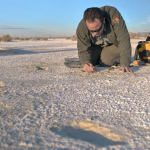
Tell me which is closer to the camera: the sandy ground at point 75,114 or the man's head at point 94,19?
the sandy ground at point 75,114

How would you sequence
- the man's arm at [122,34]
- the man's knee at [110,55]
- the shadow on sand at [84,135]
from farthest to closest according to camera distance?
the man's knee at [110,55], the man's arm at [122,34], the shadow on sand at [84,135]

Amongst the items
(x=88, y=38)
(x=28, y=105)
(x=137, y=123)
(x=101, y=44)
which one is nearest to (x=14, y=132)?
(x=28, y=105)

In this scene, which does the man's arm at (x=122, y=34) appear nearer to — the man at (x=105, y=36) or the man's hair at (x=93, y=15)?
the man at (x=105, y=36)

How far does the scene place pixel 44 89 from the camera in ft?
6.08

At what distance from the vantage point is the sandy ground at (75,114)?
0.96 m

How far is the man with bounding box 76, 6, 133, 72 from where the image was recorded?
229cm

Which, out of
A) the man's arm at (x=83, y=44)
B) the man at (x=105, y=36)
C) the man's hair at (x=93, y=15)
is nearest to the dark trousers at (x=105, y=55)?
the man at (x=105, y=36)

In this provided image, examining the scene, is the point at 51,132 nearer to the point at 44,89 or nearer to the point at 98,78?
the point at 44,89

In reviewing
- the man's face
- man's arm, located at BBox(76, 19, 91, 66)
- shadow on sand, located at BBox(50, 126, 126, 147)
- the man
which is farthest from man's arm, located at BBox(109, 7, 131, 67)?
→ shadow on sand, located at BBox(50, 126, 126, 147)

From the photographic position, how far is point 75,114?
126 centimetres

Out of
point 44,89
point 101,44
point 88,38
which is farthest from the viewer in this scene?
point 101,44

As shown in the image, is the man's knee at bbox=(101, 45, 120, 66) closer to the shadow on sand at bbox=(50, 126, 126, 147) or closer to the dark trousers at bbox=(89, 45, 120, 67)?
the dark trousers at bbox=(89, 45, 120, 67)

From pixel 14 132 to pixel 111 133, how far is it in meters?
0.50

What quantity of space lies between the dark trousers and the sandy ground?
0.96 metres
